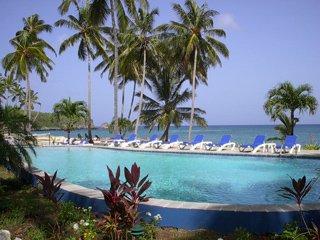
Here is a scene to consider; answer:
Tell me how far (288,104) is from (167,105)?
34.2 ft

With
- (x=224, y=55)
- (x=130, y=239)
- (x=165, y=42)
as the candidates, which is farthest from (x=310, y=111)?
(x=130, y=239)

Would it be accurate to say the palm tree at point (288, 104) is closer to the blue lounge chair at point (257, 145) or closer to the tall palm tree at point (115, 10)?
the blue lounge chair at point (257, 145)

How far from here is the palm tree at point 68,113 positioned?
33.1m

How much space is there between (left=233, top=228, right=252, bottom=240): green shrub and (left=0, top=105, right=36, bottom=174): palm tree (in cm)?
449

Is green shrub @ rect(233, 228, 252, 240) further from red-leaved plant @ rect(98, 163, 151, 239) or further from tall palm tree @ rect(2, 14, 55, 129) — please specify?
tall palm tree @ rect(2, 14, 55, 129)

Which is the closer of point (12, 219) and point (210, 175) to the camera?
point (12, 219)

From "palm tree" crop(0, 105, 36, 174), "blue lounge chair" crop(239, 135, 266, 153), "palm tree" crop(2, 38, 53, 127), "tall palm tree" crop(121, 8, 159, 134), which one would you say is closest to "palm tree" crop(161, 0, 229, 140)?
"tall palm tree" crop(121, 8, 159, 134)

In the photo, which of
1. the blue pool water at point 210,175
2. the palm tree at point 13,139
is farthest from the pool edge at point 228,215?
the blue pool water at point 210,175

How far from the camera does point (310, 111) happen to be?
69.8 ft

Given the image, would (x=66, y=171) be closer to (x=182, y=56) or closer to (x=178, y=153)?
(x=178, y=153)

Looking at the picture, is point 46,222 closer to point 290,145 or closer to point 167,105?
point 290,145

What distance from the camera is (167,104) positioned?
29.4m

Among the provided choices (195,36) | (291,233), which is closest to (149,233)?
(291,233)

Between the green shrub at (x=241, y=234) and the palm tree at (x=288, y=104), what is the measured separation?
17829mm
